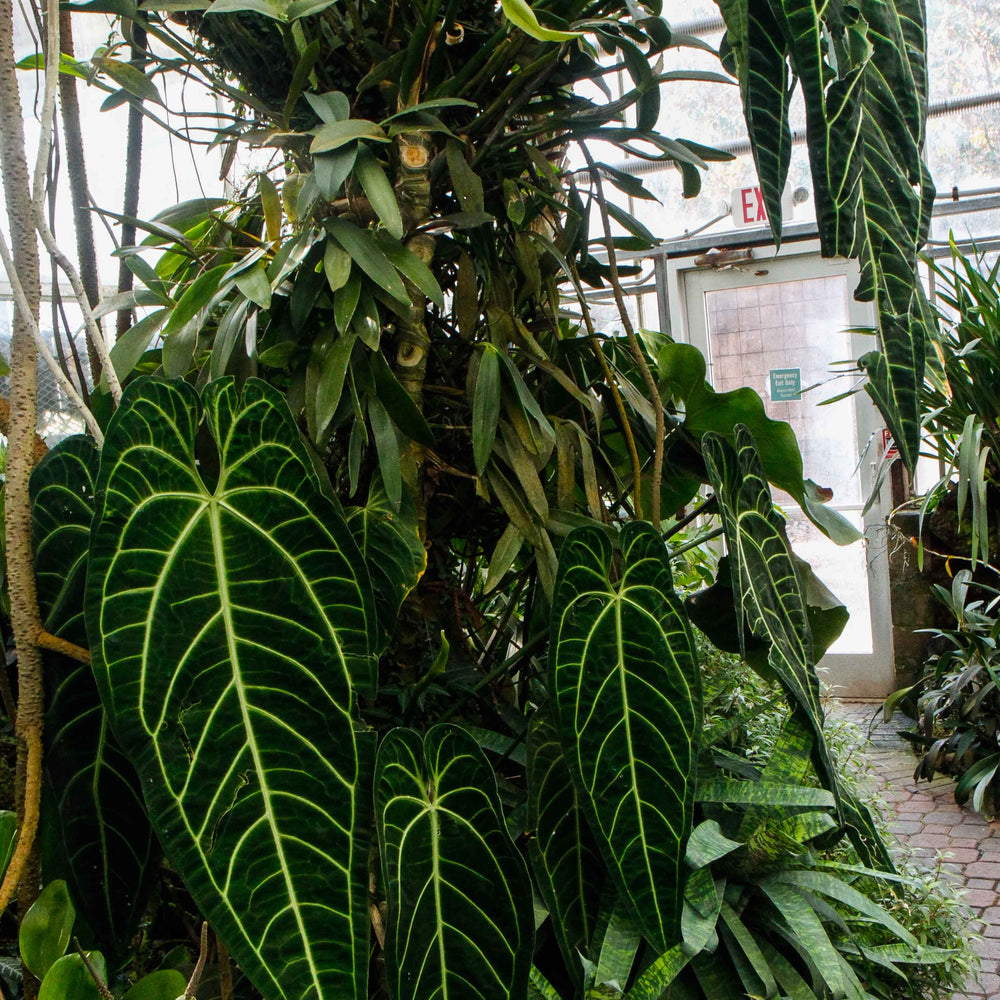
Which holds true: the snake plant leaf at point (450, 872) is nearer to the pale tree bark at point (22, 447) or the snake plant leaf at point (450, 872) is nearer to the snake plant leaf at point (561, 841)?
the snake plant leaf at point (561, 841)

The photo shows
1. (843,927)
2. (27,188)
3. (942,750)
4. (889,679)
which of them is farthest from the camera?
(889,679)

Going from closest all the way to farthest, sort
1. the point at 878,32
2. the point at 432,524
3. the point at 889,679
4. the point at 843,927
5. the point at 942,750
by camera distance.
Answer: the point at 878,32 → the point at 432,524 → the point at 843,927 → the point at 942,750 → the point at 889,679

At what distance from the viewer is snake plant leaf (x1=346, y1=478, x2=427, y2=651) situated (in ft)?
3.17

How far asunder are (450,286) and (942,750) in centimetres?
286

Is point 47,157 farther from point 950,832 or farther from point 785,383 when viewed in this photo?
point 785,383

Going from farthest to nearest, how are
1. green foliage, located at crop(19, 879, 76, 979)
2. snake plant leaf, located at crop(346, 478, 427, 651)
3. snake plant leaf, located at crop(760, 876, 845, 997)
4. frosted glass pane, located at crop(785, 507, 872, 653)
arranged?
frosted glass pane, located at crop(785, 507, 872, 653) → snake plant leaf, located at crop(760, 876, 845, 997) → snake plant leaf, located at crop(346, 478, 427, 651) → green foliage, located at crop(19, 879, 76, 979)

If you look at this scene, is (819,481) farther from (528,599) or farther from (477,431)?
(477,431)

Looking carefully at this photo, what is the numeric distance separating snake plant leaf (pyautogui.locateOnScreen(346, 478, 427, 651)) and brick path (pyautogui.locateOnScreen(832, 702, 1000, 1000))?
64.9 inches

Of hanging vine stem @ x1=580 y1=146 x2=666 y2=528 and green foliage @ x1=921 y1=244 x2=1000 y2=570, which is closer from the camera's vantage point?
hanging vine stem @ x1=580 y1=146 x2=666 y2=528

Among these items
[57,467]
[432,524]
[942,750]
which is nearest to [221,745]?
[57,467]

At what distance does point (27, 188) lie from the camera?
0.77 meters

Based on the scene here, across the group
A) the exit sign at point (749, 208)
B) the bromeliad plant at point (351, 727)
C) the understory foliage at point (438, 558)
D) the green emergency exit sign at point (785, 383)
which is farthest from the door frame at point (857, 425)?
the bromeliad plant at point (351, 727)

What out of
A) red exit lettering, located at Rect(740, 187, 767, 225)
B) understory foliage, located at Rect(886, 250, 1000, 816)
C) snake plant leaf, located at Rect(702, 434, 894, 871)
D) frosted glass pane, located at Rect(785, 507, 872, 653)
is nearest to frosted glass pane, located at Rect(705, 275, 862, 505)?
frosted glass pane, located at Rect(785, 507, 872, 653)

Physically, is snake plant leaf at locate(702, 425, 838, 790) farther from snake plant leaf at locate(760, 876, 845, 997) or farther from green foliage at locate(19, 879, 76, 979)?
green foliage at locate(19, 879, 76, 979)
